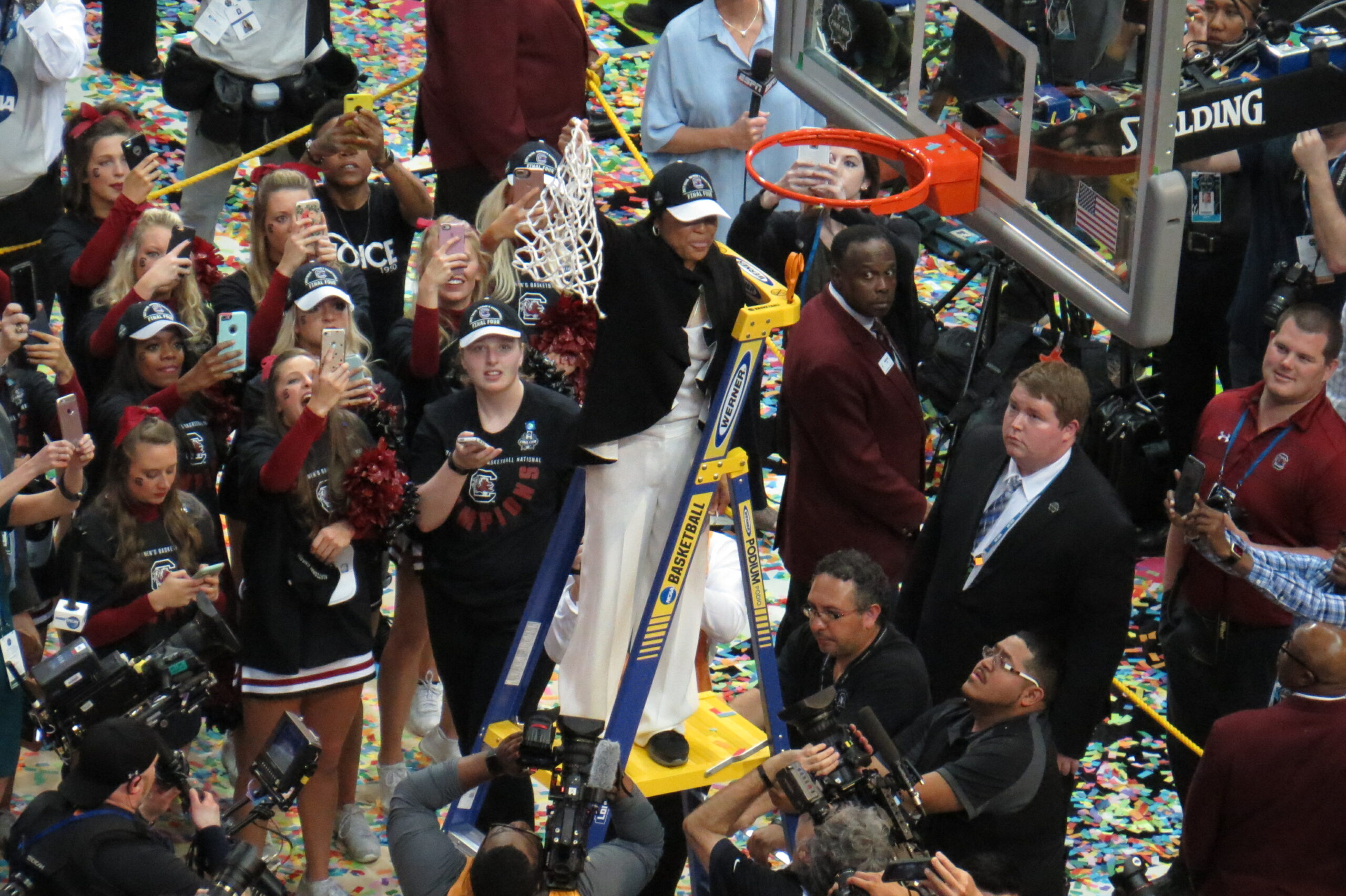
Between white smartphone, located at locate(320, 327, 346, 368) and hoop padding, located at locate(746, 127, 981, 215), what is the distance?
1.76 metres

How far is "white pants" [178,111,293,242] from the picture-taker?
32.7ft

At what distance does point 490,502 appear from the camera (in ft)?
21.1

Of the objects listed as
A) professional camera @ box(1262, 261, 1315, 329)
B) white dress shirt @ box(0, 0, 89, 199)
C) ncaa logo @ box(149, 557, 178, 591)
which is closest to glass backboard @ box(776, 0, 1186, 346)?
ncaa logo @ box(149, 557, 178, 591)

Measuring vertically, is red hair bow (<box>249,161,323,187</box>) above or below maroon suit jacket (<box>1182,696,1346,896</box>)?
above

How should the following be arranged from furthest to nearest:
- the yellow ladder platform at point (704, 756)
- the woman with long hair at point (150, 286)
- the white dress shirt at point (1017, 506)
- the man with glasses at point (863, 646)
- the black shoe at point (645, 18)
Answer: the black shoe at point (645, 18)
the woman with long hair at point (150, 286)
the white dress shirt at point (1017, 506)
the man with glasses at point (863, 646)
the yellow ladder platform at point (704, 756)

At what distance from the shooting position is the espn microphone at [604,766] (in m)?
4.95

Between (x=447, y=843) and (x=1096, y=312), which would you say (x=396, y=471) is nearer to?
(x=447, y=843)

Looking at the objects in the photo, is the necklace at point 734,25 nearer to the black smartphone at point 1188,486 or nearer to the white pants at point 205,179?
the white pants at point 205,179

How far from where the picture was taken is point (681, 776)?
5.59 metres

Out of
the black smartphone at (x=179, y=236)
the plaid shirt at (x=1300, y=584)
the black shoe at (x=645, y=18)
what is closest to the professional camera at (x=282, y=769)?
the black smartphone at (x=179, y=236)

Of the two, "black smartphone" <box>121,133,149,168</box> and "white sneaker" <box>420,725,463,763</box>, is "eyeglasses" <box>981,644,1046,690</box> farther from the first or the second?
"black smartphone" <box>121,133,149,168</box>

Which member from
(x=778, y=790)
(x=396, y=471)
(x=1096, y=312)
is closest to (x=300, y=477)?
(x=396, y=471)

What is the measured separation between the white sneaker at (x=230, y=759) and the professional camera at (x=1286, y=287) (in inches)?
171

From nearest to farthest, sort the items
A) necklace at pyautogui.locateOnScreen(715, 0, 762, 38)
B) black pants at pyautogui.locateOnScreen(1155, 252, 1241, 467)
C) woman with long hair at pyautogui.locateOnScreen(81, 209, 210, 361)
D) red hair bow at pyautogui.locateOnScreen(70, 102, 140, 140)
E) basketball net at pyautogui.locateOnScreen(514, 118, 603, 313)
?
basketball net at pyautogui.locateOnScreen(514, 118, 603, 313)
woman with long hair at pyautogui.locateOnScreen(81, 209, 210, 361)
red hair bow at pyautogui.locateOnScreen(70, 102, 140, 140)
black pants at pyautogui.locateOnScreen(1155, 252, 1241, 467)
necklace at pyautogui.locateOnScreen(715, 0, 762, 38)
